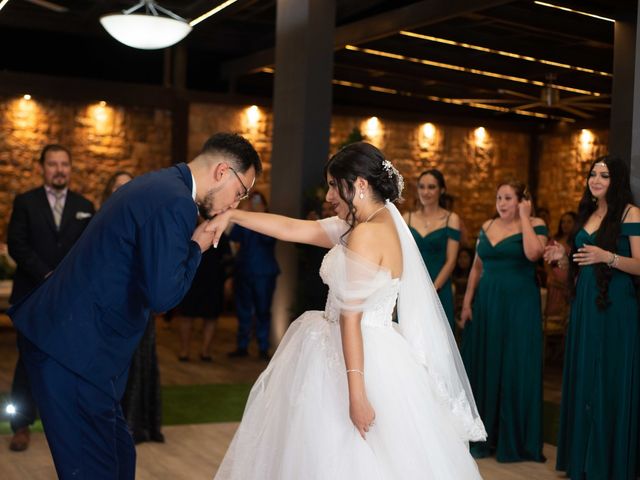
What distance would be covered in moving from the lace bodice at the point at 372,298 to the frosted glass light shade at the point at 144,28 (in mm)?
4075

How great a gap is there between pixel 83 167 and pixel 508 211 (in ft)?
27.1

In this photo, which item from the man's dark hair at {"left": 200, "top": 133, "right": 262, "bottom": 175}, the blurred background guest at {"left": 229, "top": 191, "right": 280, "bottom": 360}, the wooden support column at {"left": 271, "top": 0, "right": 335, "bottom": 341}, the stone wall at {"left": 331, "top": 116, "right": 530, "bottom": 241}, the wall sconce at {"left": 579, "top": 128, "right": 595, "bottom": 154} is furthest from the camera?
the wall sconce at {"left": 579, "top": 128, "right": 595, "bottom": 154}

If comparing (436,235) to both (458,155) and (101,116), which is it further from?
(458,155)

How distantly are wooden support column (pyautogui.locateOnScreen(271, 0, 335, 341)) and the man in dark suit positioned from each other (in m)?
3.51

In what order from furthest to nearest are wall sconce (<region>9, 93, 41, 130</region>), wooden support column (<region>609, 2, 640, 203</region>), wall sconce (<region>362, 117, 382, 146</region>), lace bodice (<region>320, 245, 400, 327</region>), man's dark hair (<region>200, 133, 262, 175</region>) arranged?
wall sconce (<region>362, 117, 382, 146</region>), wall sconce (<region>9, 93, 41, 130</region>), wooden support column (<region>609, 2, 640, 203</region>), lace bodice (<region>320, 245, 400, 327</region>), man's dark hair (<region>200, 133, 262, 175</region>)

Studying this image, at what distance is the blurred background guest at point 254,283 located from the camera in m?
8.58

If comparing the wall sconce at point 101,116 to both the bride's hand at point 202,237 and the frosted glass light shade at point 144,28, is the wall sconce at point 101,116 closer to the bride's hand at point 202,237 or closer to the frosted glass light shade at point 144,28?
the frosted glass light shade at point 144,28

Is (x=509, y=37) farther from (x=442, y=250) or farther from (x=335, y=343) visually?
(x=335, y=343)

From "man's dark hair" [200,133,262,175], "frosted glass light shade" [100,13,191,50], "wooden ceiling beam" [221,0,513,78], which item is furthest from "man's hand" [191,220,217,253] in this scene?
"wooden ceiling beam" [221,0,513,78]

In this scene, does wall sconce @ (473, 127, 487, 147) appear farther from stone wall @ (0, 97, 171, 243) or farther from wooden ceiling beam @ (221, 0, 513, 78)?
stone wall @ (0, 97, 171, 243)

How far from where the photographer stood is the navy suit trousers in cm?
276

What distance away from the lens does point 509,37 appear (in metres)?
10.2

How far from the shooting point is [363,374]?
2973mm

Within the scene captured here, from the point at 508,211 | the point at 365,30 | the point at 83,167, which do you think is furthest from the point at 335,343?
the point at 83,167
